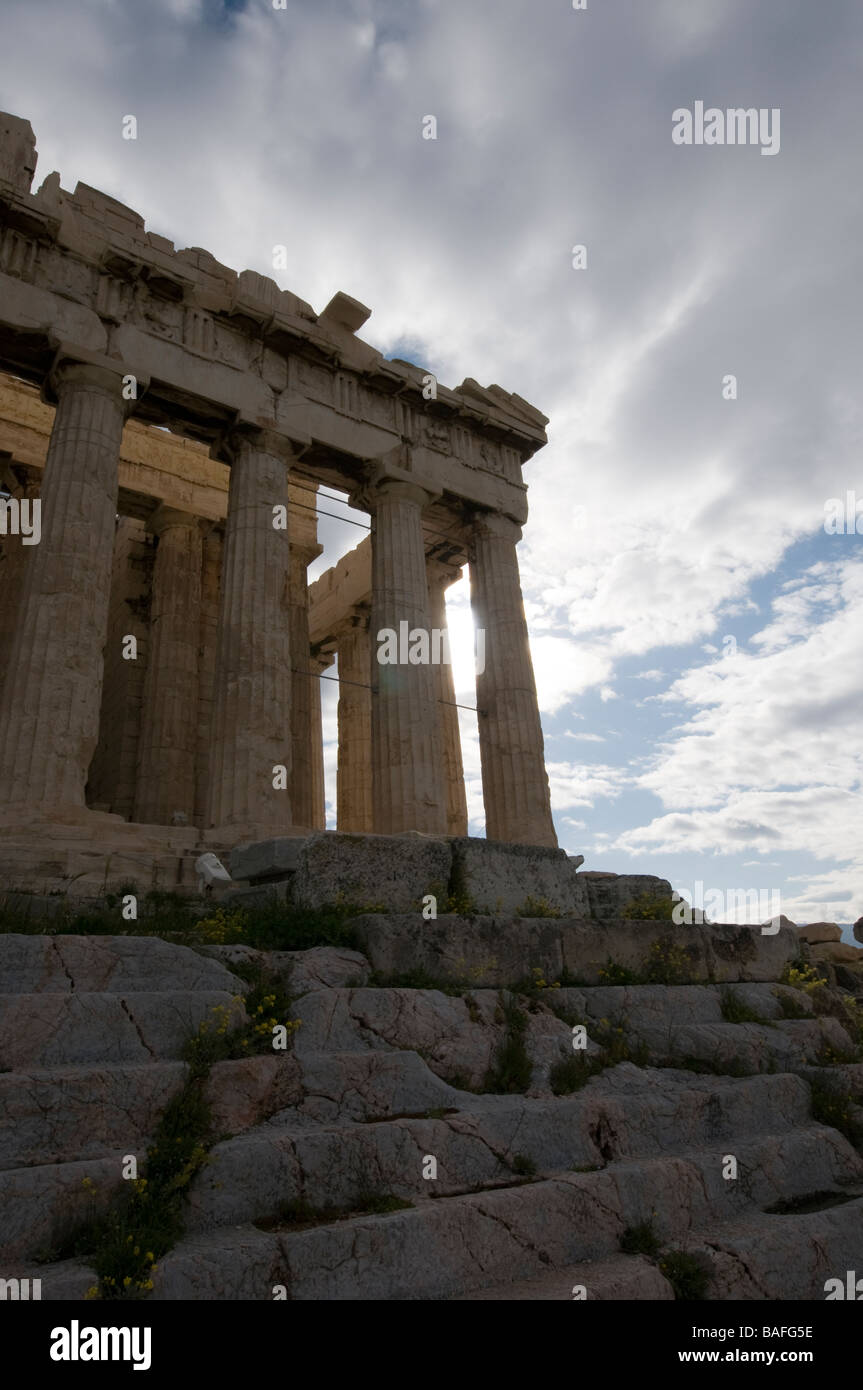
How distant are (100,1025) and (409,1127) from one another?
6.21ft

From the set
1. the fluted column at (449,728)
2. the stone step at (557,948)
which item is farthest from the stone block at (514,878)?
the fluted column at (449,728)

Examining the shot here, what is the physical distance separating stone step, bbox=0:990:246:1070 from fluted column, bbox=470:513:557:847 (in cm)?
1158

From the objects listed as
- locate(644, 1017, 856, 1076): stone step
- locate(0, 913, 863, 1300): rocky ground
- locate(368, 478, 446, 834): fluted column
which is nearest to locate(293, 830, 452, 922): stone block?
locate(0, 913, 863, 1300): rocky ground

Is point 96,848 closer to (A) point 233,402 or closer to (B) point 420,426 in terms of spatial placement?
(A) point 233,402

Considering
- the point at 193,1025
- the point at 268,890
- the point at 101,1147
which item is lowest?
the point at 101,1147

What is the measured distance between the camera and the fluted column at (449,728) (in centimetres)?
2055

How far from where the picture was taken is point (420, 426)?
18281mm

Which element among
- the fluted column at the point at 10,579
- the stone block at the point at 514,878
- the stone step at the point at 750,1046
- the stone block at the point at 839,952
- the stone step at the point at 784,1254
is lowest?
the stone step at the point at 784,1254

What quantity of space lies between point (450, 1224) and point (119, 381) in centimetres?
1392

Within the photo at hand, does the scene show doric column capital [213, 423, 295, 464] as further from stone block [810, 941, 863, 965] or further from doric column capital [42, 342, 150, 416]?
stone block [810, 941, 863, 965]

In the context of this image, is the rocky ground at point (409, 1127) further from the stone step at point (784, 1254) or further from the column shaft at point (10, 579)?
the column shaft at point (10, 579)

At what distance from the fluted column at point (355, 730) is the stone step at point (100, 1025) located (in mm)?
16636
